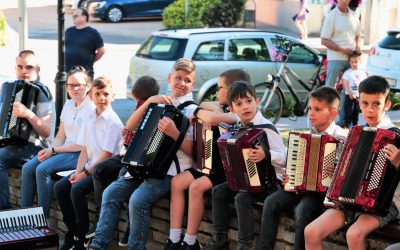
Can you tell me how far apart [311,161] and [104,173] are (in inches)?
84.2

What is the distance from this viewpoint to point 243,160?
6414mm

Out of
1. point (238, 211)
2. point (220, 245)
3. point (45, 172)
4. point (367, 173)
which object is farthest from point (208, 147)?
point (45, 172)

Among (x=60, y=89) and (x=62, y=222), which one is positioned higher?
(x=60, y=89)

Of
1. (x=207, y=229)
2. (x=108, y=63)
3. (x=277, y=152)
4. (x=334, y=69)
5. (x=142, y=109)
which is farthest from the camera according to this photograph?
(x=108, y=63)

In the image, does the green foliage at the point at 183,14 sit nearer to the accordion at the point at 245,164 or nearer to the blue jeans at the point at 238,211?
the blue jeans at the point at 238,211

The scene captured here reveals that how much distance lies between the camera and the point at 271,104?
14.1 meters

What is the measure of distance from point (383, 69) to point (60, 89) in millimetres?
6957

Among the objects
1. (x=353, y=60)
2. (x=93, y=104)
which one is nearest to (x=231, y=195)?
(x=93, y=104)

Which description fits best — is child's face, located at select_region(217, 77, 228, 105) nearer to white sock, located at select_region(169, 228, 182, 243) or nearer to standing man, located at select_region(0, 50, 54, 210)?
white sock, located at select_region(169, 228, 182, 243)

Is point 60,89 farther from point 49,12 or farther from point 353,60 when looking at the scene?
point 49,12

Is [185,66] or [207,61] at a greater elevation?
[185,66]

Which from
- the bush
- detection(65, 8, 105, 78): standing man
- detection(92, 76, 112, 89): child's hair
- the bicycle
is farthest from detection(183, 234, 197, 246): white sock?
the bush

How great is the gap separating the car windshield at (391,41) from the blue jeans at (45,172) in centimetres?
868

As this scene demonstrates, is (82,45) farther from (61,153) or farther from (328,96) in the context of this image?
(328,96)
